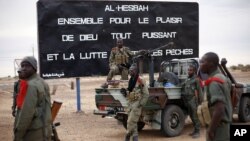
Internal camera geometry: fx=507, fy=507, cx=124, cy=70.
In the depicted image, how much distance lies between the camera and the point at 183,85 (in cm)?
1201

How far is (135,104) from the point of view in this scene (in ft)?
33.7

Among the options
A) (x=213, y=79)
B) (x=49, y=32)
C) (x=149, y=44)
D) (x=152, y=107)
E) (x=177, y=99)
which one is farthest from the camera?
(x=149, y=44)

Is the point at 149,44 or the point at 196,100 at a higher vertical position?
the point at 149,44

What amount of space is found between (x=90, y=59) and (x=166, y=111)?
20.6 ft

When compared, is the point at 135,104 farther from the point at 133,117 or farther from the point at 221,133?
the point at 221,133

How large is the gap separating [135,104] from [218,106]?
4722 mm

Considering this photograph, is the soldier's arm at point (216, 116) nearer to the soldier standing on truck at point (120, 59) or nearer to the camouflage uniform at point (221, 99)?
the camouflage uniform at point (221, 99)

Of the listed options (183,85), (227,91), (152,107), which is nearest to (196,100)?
(183,85)

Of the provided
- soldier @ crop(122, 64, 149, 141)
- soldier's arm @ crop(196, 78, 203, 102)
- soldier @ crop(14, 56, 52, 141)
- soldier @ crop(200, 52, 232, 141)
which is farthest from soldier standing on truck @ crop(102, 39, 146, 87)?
soldier @ crop(200, 52, 232, 141)

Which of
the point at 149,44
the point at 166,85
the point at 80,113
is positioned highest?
the point at 149,44

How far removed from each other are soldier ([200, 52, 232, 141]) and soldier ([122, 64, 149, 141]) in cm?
450

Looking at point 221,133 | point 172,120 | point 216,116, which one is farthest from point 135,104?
point 216,116

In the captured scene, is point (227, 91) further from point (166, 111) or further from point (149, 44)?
point (149, 44)

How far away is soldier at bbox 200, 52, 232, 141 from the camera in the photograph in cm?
561
